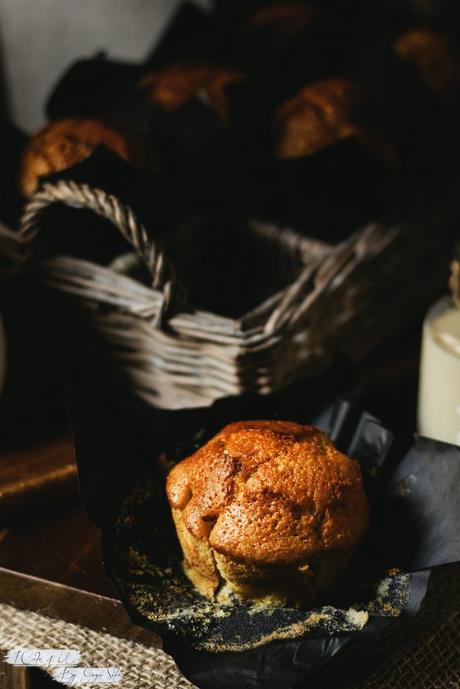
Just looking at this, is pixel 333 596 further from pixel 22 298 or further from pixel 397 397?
pixel 22 298

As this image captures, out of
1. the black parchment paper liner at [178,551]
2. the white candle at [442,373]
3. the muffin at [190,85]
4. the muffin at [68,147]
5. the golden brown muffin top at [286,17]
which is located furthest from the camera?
the golden brown muffin top at [286,17]

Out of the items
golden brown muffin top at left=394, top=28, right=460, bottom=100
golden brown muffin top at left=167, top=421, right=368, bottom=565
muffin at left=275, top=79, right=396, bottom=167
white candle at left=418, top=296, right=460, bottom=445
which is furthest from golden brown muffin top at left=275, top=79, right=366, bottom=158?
golden brown muffin top at left=167, top=421, right=368, bottom=565

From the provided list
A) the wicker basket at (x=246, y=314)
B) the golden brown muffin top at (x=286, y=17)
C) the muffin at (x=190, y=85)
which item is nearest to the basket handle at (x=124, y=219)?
the wicker basket at (x=246, y=314)

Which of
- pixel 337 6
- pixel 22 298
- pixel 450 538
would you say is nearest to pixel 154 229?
pixel 22 298

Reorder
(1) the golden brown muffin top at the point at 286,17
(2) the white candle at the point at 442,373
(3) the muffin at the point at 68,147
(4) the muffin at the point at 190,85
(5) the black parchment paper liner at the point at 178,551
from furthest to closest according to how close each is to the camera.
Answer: (1) the golden brown muffin top at the point at 286,17
(4) the muffin at the point at 190,85
(3) the muffin at the point at 68,147
(2) the white candle at the point at 442,373
(5) the black parchment paper liner at the point at 178,551

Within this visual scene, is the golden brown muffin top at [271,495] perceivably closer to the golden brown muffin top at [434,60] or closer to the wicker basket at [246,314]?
the wicker basket at [246,314]

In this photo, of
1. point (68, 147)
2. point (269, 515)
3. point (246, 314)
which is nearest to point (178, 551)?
point (269, 515)

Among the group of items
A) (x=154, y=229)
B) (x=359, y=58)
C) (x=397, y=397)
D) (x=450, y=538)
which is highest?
(x=359, y=58)
